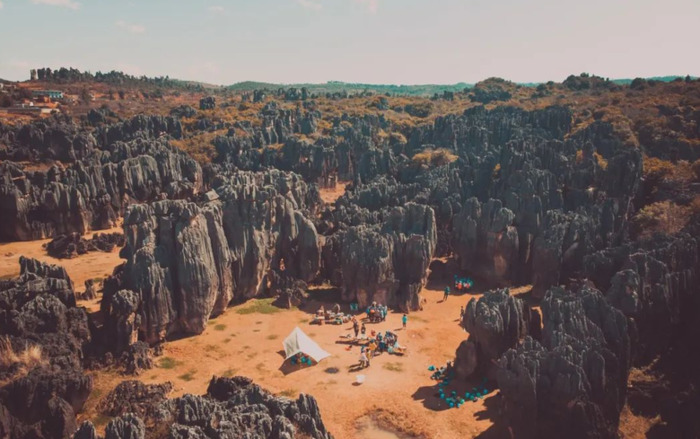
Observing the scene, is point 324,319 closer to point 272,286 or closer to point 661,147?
point 272,286

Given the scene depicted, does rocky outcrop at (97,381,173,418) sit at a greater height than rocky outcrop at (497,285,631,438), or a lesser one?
lesser

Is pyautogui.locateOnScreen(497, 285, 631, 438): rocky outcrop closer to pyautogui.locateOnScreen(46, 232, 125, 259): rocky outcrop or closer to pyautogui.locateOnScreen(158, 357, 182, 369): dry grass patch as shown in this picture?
pyautogui.locateOnScreen(158, 357, 182, 369): dry grass patch

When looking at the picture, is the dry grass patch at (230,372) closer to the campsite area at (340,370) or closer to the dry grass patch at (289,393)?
the campsite area at (340,370)

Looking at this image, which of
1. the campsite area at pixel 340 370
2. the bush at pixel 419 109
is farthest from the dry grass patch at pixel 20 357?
the bush at pixel 419 109

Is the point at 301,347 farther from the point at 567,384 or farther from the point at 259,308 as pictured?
the point at 567,384

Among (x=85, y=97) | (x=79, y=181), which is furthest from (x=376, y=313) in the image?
(x=85, y=97)

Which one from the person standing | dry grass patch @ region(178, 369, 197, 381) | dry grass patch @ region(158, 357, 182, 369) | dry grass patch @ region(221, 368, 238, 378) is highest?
the person standing

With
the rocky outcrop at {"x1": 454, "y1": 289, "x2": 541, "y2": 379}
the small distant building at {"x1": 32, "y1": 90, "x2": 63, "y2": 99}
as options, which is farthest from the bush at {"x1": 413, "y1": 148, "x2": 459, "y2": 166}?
the small distant building at {"x1": 32, "y1": 90, "x2": 63, "y2": 99}
